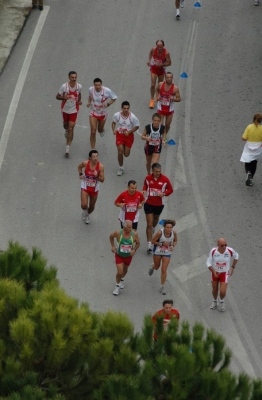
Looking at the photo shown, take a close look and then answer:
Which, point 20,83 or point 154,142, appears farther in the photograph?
point 20,83

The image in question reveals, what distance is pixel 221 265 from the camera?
1831 centimetres

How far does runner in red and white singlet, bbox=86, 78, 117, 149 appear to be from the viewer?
22.1 meters

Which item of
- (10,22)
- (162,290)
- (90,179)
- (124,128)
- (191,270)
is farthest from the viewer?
(10,22)

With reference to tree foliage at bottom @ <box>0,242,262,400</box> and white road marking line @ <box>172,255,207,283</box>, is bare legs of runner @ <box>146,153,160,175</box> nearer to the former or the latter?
white road marking line @ <box>172,255,207,283</box>

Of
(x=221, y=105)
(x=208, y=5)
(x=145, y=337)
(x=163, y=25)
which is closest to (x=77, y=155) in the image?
(x=221, y=105)

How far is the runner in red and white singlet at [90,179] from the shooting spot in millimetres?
19891

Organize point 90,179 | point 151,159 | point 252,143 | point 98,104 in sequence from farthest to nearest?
point 98,104 → point 252,143 → point 151,159 → point 90,179

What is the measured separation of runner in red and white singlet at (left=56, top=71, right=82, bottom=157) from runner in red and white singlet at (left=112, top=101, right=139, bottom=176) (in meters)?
1.00

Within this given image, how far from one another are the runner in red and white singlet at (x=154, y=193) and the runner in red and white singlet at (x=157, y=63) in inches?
203

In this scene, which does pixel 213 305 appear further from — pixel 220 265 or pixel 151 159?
pixel 151 159

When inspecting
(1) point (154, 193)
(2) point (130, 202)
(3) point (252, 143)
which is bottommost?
(2) point (130, 202)

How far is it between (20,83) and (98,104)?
3.54m

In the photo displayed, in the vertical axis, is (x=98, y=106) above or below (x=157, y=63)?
below

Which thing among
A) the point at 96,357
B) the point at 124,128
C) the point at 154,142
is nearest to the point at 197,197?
the point at 154,142
